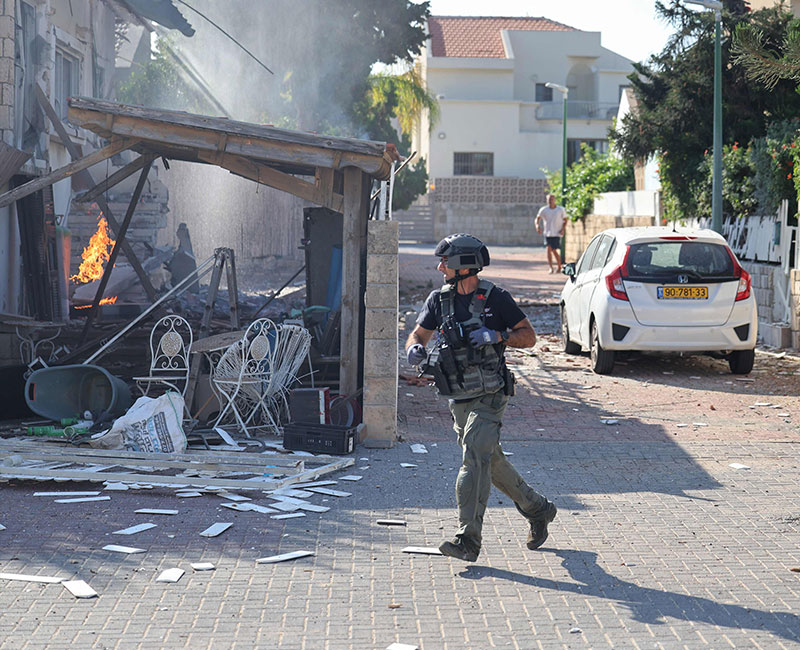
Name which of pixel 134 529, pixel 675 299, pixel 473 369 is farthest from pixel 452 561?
pixel 675 299

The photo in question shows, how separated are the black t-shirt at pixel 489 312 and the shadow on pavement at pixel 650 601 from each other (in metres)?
Answer: 1.27

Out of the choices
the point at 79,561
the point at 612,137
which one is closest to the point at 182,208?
the point at 612,137

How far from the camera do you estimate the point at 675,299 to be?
41.5 feet

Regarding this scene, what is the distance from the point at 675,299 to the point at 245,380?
531 centimetres

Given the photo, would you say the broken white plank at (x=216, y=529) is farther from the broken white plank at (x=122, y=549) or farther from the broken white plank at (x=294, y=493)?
the broken white plank at (x=294, y=493)

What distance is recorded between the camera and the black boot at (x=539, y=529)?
6160 mm

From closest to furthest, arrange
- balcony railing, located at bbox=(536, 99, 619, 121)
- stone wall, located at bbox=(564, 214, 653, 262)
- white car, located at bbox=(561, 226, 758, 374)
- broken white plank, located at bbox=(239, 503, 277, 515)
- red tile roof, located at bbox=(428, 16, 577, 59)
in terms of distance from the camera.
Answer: broken white plank, located at bbox=(239, 503, 277, 515), white car, located at bbox=(561, 226, 758, 374), stone wall, located at bbox=(564, 214, 653, 262), balcony railing, located at bbox=(536, 99, 619, 121), red tile roof, located at bbox=(428, 16, 577, 59)

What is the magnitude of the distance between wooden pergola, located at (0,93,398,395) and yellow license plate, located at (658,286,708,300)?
4.03 meters

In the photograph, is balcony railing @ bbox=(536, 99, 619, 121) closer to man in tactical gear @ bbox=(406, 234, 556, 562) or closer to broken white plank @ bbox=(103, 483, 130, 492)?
broken white plank @ bbox=(103, 483, 130, 492)

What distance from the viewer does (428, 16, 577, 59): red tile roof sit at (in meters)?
58.7

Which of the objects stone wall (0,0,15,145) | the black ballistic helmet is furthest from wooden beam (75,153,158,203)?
the black ballistic helmet

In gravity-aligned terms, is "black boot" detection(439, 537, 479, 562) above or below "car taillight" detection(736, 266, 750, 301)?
below

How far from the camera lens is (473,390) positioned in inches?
233

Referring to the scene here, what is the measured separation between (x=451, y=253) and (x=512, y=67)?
52.7 m
